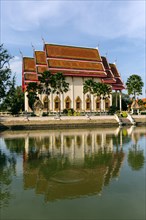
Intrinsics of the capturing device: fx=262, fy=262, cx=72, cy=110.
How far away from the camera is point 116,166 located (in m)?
13.0

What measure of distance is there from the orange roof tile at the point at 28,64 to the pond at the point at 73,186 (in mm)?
38290

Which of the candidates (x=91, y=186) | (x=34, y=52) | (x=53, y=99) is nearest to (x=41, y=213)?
(x=91, y=186)

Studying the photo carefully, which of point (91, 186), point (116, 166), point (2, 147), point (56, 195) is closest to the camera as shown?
point (56, 195)

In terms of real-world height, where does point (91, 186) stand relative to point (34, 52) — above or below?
below

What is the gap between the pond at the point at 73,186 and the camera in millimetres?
7512

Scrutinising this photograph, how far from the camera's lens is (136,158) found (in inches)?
586

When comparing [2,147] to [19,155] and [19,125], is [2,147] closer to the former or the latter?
[19,155]

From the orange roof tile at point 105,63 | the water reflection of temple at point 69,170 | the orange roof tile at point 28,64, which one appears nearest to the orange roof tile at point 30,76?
the orange roof tile at point 28,64

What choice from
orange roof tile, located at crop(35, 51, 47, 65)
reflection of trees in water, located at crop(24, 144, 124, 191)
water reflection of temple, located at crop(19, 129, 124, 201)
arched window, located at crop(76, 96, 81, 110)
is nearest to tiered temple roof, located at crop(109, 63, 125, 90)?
arched window, located at crop(76, 96, 81, 110)

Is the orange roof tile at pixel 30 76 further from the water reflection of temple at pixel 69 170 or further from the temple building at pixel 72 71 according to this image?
the water reflection of temple at pixel 69 170

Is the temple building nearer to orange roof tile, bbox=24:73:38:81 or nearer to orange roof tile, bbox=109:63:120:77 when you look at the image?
orange roof tile, bbox=24:73:38:81

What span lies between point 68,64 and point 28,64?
27.1 ft

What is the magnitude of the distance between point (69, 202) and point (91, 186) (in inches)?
68.1

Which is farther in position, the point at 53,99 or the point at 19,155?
the point at 53,99
